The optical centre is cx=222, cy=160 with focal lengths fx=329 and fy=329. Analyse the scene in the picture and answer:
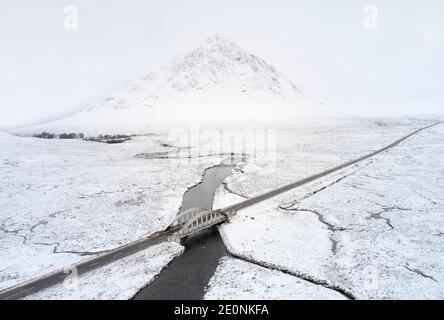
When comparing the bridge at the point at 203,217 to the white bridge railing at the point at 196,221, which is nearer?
the white bridge railing at the point at 196,221

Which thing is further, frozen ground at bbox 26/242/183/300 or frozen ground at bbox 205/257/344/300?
frozen ground at bbox 26/242/183/300

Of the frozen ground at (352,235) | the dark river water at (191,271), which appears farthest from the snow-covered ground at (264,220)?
the dark river water at (191,271)

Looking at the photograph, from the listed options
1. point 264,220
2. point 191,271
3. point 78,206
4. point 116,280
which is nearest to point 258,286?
point 191,271

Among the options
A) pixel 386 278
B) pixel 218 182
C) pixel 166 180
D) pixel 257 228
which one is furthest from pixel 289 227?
pixel 166 180

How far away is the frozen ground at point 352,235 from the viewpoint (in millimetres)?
18781

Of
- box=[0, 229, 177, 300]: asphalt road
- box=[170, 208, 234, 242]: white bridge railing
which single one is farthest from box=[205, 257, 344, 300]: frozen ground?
box=[0, 229, 177, 300]: asphalt road

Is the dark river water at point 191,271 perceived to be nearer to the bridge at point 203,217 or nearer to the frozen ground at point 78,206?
the bridge at point 203,217

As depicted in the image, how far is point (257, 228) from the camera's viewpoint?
87.9 ft

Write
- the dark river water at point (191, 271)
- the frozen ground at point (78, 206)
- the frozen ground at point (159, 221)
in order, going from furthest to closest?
the frozen ground at point (78, 206) < the frozen ground at point (159, 221) < the dark river water at point (191, 271)

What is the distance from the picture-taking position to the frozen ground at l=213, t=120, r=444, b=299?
61.6 ft

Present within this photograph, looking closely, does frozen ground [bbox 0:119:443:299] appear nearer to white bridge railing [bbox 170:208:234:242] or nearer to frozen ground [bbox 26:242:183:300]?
frozen ground [bbox 26:242:183:300]

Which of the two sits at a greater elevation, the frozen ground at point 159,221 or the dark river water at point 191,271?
the frozen ground at point 159,221

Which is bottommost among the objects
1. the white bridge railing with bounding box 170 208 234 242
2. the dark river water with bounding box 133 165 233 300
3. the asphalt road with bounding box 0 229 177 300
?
the dark river water with bounding box 133 165 233 300

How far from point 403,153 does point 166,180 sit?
45.2 meters
